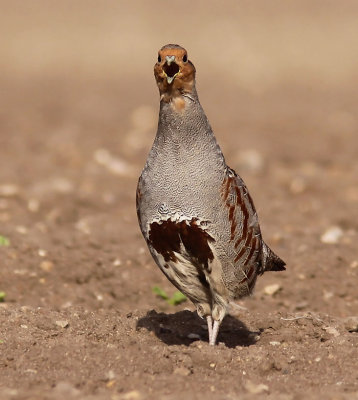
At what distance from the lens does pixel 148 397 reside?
435 centimetres

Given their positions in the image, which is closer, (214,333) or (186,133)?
(186,133)

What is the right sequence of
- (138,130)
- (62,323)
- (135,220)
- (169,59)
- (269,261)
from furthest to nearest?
(138,130) < (135,220) < (269,261) < (62,323) < (169,59)

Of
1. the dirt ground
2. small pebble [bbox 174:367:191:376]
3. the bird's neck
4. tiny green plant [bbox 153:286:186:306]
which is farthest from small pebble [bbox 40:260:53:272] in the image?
small pebble [bbox 174:367:191:376]

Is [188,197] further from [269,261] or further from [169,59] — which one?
[269,261]

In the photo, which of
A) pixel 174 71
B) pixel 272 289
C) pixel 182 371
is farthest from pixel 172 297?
pixel 174 71

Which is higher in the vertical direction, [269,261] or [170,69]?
[170,69]

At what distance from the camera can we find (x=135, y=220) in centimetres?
956

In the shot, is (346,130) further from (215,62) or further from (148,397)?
(148,397)

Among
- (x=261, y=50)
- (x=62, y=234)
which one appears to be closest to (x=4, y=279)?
(x=62, y=234)

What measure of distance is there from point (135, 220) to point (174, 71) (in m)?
4.60

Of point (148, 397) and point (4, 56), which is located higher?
point (4, 56)

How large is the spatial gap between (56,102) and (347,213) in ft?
24.2

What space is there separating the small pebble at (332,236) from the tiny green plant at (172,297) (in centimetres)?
199

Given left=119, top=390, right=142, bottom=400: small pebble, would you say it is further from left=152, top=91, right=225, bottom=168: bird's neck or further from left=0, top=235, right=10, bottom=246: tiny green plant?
left=0, top=235, right=10, bottom=246: tiny green plant
